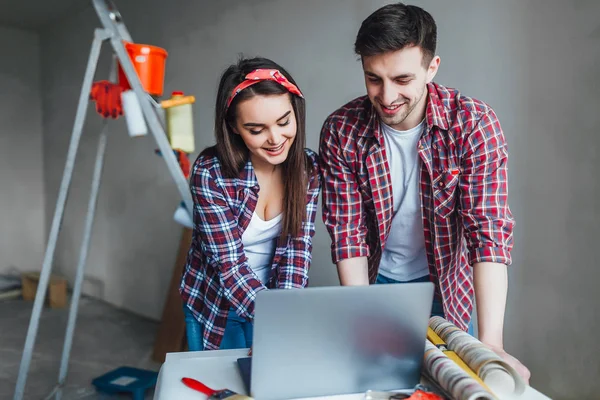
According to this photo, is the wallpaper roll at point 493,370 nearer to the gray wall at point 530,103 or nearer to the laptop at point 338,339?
the laptop at point 338,339

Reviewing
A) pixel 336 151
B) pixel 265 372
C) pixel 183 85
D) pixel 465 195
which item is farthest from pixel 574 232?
pixel 183 85

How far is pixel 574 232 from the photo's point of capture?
197cm

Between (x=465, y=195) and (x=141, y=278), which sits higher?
(x=465, y=195)

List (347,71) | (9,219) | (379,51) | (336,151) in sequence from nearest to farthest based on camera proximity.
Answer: (379,51) < (336,151) < (347,71) < (9,219)

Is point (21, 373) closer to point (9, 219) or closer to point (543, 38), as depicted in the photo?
point (543, 38)

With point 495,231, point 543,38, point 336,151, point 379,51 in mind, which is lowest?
point 495,231

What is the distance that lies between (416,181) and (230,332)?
25.9 inches

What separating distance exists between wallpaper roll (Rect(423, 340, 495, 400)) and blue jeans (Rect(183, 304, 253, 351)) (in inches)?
26.6

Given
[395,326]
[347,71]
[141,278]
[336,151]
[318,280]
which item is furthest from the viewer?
[141,278]

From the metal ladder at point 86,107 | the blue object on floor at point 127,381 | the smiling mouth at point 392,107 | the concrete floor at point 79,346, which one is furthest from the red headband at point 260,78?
the concrete floor at point 79,346

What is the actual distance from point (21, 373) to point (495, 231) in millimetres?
1814

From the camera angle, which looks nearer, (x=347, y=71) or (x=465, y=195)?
(x=465, y=195)

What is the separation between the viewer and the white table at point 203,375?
0.95 meters

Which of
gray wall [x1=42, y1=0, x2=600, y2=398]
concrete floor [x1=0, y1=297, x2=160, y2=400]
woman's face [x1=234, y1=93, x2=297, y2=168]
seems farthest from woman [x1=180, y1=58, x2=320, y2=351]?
concrete floor [x1=0, y1=297, x2=160, y2=400]
